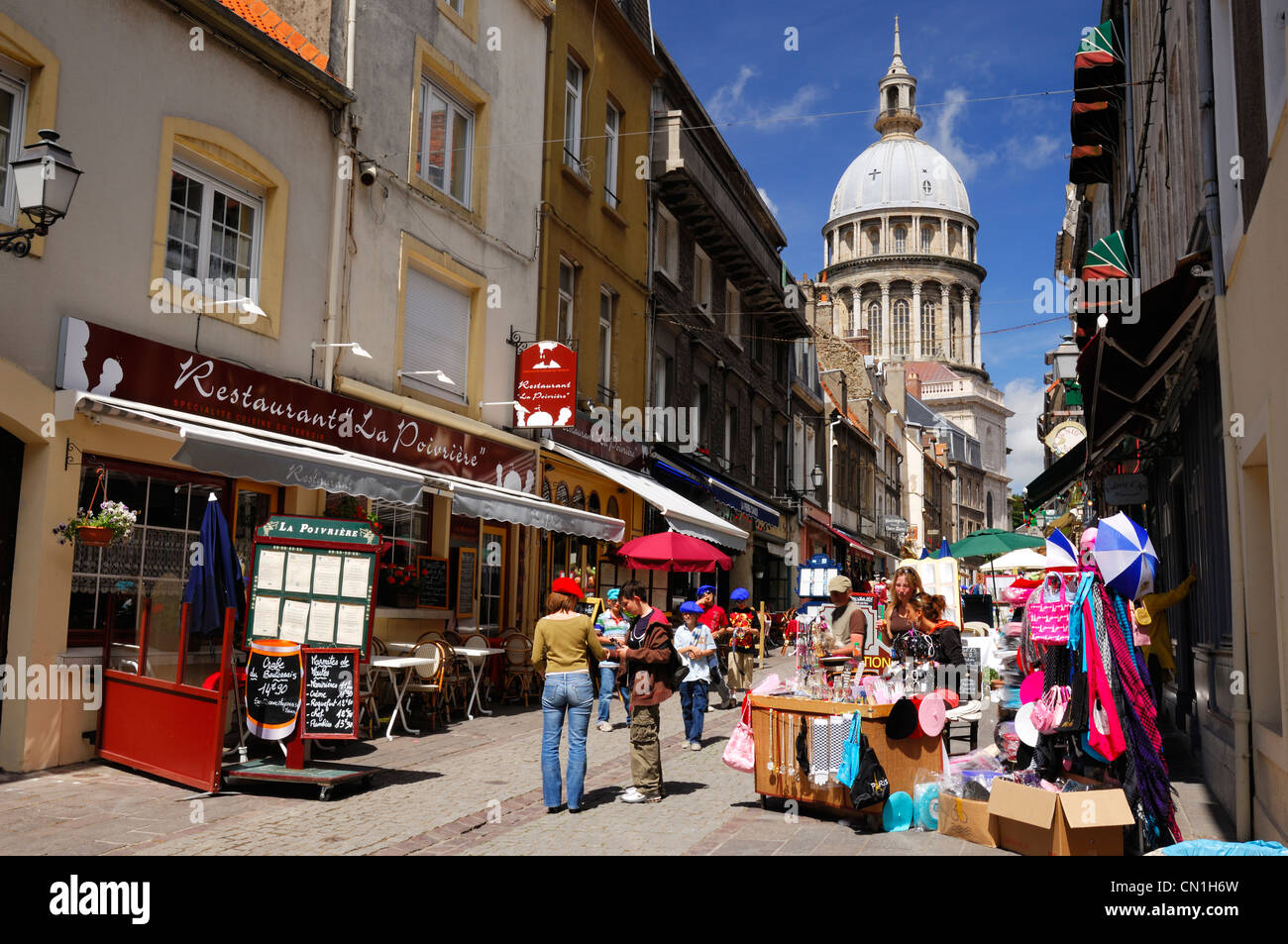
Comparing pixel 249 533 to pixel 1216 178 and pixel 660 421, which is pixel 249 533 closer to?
pixel 1216 178

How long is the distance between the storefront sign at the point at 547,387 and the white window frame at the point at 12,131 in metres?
7.72

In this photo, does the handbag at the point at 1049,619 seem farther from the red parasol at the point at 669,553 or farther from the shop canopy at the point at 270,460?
the red parasol at the point at 669,553

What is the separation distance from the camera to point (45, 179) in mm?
7109

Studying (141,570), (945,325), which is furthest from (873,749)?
(945,325)

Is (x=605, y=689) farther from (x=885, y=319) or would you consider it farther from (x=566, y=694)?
(x=885, y=319)

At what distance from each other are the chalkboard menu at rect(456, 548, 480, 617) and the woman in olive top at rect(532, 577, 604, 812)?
6.52 meters

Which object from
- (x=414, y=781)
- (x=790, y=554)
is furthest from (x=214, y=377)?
(x=790, y=554)

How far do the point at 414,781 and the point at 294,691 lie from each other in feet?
4.25

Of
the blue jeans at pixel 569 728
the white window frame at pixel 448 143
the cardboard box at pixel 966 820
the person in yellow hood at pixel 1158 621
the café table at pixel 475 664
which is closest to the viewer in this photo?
the cardboard box at pixel 966 820

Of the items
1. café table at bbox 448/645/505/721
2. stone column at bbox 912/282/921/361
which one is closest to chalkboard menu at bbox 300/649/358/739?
café table at bbox 448/645/505/721

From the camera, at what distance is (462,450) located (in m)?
14.0

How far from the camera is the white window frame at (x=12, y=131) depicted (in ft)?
27.3

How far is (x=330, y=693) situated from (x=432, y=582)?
527cm

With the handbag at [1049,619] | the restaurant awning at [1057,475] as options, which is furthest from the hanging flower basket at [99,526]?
the restaurant awning at [1057,475]
